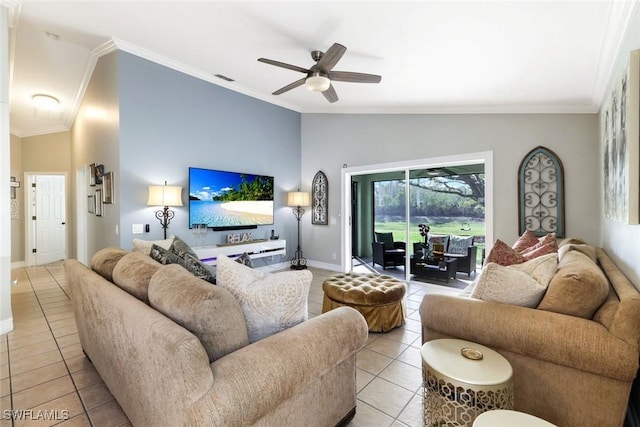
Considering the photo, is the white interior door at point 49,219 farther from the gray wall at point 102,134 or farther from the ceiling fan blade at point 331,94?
the ceiling fan blade at point 331,94

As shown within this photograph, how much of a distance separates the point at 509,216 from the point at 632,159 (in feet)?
8.53

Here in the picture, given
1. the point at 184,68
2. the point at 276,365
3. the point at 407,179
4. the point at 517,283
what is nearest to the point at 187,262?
the point at 276,365

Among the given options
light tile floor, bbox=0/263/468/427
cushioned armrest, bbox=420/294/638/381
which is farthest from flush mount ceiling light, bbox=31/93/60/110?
cushioned armrest, bbox=420/294/638/381

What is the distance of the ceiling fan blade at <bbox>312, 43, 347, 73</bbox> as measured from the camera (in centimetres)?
252

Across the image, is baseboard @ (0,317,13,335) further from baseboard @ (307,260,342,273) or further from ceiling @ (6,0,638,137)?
baseboard @ (307,260,342,273)

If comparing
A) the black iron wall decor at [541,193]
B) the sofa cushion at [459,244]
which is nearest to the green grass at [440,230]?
the sofa cushion at [459,244]

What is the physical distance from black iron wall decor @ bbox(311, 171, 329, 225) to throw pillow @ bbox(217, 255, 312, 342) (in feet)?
14.1

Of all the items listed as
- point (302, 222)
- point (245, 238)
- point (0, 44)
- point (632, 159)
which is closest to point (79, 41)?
point (0, 44)

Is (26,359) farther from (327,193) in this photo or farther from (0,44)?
(327,193)

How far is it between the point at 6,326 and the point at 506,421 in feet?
14.0

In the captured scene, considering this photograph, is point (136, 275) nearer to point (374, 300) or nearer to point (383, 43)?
point (374, 300)

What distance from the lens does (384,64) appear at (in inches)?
133

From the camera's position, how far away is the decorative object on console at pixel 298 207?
555 cm

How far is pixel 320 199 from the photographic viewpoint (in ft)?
19.1
